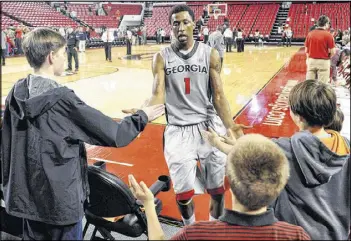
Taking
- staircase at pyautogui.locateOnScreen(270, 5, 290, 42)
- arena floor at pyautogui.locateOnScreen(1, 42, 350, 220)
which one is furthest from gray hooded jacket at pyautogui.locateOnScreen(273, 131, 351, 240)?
staircase at pyautogui.locateOnScreen(270, 5, 290, 42)

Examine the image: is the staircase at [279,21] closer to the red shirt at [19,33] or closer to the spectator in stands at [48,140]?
the red shirt at [19,33]

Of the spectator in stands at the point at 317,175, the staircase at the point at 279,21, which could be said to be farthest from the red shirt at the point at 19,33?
the staircase at the point at 279,21

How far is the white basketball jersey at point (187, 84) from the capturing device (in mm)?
2691

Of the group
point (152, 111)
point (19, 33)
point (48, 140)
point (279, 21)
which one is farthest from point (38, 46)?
point (279, 21)

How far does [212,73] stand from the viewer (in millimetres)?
2730

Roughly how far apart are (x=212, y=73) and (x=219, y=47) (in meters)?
7.71

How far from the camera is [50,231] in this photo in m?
1.82

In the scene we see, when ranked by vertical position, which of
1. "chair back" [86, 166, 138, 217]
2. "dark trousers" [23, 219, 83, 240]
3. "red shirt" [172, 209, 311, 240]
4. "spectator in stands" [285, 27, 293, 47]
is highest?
"spectator in stands" [285, 27, 293, 47]

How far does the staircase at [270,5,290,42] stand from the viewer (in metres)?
26.5

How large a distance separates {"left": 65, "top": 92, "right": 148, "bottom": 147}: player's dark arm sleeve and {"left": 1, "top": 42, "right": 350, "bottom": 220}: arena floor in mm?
1584

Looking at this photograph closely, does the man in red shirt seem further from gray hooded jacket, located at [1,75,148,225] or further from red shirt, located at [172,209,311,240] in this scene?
red shirt, located at [172,209,311,240]

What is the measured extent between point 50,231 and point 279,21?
93.6ft

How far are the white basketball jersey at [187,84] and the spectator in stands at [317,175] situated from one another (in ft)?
3.51

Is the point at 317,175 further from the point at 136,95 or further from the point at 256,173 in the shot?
the point at 136,95
